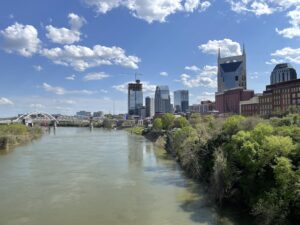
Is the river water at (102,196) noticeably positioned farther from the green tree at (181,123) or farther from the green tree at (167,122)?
the green tree at (167,122)

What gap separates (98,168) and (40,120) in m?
146

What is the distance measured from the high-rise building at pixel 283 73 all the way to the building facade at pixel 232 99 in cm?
2448

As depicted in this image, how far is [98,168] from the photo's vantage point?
3622cm

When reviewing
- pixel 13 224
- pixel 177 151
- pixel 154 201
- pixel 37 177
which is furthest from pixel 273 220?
pixel 177 151

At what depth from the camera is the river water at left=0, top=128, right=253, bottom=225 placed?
19.5 metres

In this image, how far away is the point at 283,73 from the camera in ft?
461

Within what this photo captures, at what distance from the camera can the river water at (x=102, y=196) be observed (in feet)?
64.1

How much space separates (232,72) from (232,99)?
66.7 meters

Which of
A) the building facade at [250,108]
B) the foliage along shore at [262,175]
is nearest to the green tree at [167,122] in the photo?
the building facade at [250,108]

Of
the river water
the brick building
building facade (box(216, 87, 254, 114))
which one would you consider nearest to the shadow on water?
the river water

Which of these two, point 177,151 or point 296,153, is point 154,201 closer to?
point 296,153

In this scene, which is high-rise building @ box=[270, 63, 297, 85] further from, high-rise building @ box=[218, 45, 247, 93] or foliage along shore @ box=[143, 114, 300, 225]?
foliage along shore @ box=[143, 114, 300, 225]

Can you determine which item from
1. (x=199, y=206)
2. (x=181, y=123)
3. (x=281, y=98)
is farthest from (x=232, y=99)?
(x=199, y=206)

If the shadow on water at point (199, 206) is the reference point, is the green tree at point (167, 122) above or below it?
above
